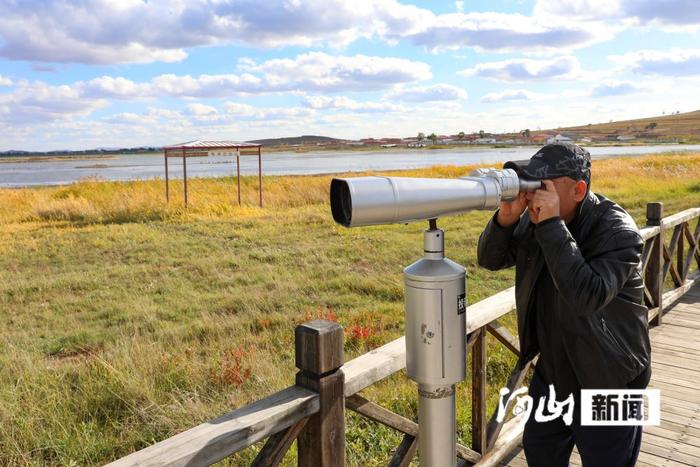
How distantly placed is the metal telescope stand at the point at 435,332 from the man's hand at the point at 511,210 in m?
0.38

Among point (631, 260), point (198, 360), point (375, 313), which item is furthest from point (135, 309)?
point (631, 260)

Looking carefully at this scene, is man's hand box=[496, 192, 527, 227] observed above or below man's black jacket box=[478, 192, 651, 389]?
above

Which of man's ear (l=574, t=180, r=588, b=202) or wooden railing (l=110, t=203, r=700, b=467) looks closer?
wooden railing (l=110, t=203, r=700, b=467)

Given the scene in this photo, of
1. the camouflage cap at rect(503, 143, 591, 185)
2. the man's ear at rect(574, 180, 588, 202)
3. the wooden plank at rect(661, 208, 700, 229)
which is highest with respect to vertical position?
the camouflage cap at rect(503, 143, 591, 185)

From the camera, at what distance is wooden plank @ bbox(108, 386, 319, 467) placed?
128cm

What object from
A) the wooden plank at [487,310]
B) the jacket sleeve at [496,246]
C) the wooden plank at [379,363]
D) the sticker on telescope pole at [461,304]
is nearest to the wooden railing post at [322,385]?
the wooden plank at [379,363]

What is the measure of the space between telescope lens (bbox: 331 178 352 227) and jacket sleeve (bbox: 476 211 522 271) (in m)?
0.73

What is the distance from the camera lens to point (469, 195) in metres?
1.28

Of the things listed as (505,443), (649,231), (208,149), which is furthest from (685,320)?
(208,149)

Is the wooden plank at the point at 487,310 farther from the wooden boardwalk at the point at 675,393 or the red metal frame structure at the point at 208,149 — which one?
the red metal frame structure at the point at 208,149

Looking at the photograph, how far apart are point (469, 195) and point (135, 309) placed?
6.29 meters

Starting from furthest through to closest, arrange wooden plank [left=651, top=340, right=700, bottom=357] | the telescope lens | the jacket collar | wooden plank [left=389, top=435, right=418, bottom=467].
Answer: wooden plank [left=651, top=340, right=700, bottom=357] → wooden plank [left=389, top=435, right=418, bottom=467] → the jacket collar → the telescope lens

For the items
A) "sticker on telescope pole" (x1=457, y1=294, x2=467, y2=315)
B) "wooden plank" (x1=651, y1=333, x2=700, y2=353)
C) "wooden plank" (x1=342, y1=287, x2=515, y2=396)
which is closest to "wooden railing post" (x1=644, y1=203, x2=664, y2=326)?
"wooden plank" (x1=651, y1=333, x2=700, y2=353)

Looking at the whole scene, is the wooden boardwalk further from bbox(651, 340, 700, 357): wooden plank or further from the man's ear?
the man's ear
